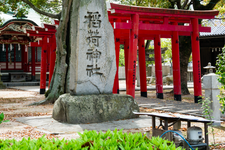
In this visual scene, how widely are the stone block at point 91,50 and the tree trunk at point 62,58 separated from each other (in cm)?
314

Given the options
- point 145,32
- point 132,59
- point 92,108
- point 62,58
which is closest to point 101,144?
point 92,108

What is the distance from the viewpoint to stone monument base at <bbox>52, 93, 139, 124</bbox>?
6.05m

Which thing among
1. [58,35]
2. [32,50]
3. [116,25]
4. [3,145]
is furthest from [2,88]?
[3,145]

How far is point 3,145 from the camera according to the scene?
2.66 m

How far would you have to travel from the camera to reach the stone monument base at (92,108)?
6055mm

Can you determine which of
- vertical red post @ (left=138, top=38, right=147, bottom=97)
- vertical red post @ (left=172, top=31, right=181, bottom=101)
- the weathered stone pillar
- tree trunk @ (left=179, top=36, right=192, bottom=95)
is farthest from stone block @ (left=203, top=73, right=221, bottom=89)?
tree trunk @ (left=179, top=36, right=192, bottom=95)

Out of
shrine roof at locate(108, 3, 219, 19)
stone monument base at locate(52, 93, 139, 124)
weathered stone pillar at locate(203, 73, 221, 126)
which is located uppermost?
shrine roof at locate(108, 3, 219, 19)

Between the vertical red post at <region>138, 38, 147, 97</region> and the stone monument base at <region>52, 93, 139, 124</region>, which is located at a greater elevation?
the vertical red post at <region>138, 38, 147, 97</region>

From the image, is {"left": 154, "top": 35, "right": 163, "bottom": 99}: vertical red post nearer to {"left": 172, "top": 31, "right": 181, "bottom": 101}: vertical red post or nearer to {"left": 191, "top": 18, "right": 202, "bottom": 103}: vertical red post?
{"left": 172, "top": 31, "right": 181, "bottom": 101}: vertical red post

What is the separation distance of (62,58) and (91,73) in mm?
4029

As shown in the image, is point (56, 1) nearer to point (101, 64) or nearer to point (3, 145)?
point (101, 64)

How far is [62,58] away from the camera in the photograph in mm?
10219

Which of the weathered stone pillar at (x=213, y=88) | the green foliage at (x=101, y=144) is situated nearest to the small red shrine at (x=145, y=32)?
the weathered stone pillar at (x=213, y=88)

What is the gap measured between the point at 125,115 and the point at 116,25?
3.75 metres
